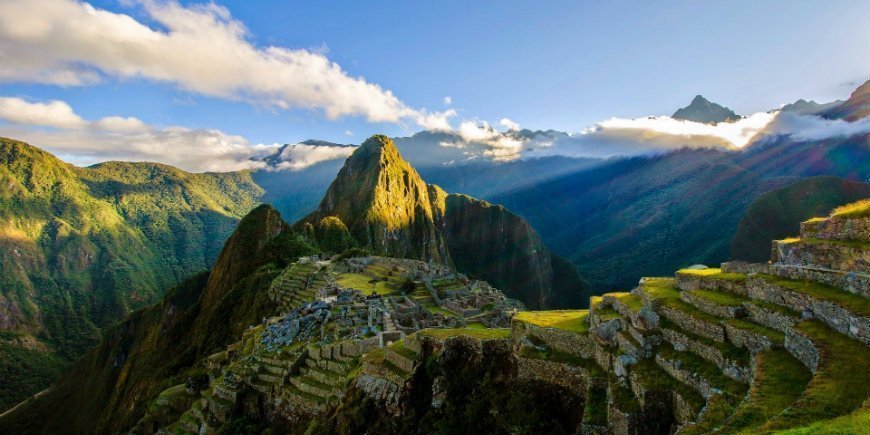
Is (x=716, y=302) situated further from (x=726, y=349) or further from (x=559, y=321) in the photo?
(x=559, y=321)

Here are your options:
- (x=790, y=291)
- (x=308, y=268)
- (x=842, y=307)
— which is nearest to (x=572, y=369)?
(x=790, y=291)

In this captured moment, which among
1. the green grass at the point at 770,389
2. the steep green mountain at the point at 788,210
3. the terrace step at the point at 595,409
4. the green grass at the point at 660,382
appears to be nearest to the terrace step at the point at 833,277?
the green grass at the point at 770,389

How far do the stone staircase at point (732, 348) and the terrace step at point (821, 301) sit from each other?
0.03 metres

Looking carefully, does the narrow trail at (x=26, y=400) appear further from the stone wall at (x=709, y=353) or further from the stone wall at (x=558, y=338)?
the stone wall at (x=709, y=353)

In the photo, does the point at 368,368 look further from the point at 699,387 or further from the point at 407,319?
the point at 699,387

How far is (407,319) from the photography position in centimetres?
3788

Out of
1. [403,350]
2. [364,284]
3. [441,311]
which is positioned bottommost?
[364,284]

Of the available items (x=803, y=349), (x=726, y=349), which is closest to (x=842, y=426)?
(x=803, y=349)

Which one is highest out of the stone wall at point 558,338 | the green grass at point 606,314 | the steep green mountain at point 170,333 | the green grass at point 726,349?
the green grass at point 726,349

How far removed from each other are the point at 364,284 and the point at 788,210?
19026 cm

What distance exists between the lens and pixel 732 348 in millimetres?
13711

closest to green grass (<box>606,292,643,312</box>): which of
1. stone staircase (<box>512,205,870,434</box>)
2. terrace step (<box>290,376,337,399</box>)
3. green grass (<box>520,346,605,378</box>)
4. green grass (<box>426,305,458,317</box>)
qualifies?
stone staircase (<box>512,205,870,434</box>)

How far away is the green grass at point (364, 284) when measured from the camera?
6481 centimetres

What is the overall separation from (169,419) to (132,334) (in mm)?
150686
